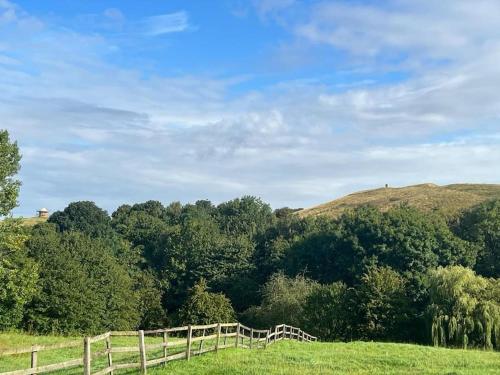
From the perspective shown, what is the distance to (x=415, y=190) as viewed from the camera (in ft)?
440

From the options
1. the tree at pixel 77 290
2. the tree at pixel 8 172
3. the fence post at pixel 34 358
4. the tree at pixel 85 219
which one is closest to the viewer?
the fence post at pixel 34 358

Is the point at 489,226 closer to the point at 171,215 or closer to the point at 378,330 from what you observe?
the point at 378,330

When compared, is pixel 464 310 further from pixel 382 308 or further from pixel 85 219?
pixel 85 219

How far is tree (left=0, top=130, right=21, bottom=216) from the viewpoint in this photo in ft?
112

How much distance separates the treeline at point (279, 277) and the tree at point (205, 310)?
0.15m

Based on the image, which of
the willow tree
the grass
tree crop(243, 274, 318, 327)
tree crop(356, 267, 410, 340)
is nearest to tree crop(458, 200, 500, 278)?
tree crop(356, 267, 410, 340)

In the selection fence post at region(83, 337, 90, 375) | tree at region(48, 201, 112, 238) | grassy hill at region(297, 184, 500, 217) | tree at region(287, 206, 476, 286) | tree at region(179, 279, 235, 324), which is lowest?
tree at region(179, 279, 235, 324)

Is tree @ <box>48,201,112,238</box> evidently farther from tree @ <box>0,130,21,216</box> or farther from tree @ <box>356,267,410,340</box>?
tree @ <box>0,130,21,216</box>

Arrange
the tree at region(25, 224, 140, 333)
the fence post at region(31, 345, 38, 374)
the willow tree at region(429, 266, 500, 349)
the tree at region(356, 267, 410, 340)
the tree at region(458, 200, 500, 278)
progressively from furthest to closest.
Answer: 1. the tree at region(458, 200, 500, 278)
2. the tree at region(25, 224, 140, 333)
3. the tree at region(356, 267, 410, 340)
4. the willow tree at region(429, 266, 500, 349)
5. the fence post at region(31, 345, 38, 374)

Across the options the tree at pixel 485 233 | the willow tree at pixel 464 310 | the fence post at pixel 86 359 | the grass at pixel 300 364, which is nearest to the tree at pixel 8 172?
the grass at pixel 300 364

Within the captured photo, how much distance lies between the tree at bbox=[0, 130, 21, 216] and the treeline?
4.49 feet

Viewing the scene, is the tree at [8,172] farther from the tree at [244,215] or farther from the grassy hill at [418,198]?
the grassy hill at [418,198]

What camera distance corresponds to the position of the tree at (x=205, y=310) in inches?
2579

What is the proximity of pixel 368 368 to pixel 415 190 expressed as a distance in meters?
119
